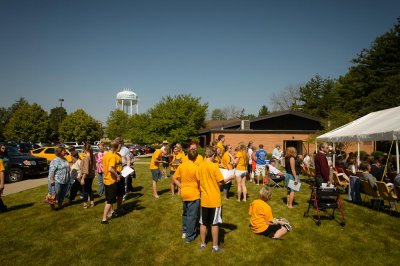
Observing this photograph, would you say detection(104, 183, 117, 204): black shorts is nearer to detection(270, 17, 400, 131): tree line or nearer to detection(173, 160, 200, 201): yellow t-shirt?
detection(173, 160, 200, 201): yellow t-shirt

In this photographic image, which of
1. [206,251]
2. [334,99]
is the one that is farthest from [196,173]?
[334,99]

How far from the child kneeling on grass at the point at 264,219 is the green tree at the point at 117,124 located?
65343mm

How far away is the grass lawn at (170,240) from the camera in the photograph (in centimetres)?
482

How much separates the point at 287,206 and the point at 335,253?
11.2 ft

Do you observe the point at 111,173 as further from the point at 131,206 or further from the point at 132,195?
the point at 132,195

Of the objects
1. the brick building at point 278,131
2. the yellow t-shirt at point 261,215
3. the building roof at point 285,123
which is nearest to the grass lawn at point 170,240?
the yellow t-shirt at point 261,215

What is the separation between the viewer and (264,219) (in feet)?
18.4

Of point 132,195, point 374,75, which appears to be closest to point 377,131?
point 132,195

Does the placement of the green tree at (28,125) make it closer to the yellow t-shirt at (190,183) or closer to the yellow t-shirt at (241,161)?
the yellow t-shirt at (241,161)

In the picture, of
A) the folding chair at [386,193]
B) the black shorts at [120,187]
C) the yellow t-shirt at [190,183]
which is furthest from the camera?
the folding chair at [386,193]

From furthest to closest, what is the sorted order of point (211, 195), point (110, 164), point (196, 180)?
1. point (110, 164)
2. point (196, 180)
3. point (211, 195)

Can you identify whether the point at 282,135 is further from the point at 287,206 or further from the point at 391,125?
the point at 287,206

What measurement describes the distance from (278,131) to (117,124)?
50.4 m

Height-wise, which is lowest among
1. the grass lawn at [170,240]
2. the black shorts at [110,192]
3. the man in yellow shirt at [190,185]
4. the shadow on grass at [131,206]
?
the grass lawn at [170,240]
